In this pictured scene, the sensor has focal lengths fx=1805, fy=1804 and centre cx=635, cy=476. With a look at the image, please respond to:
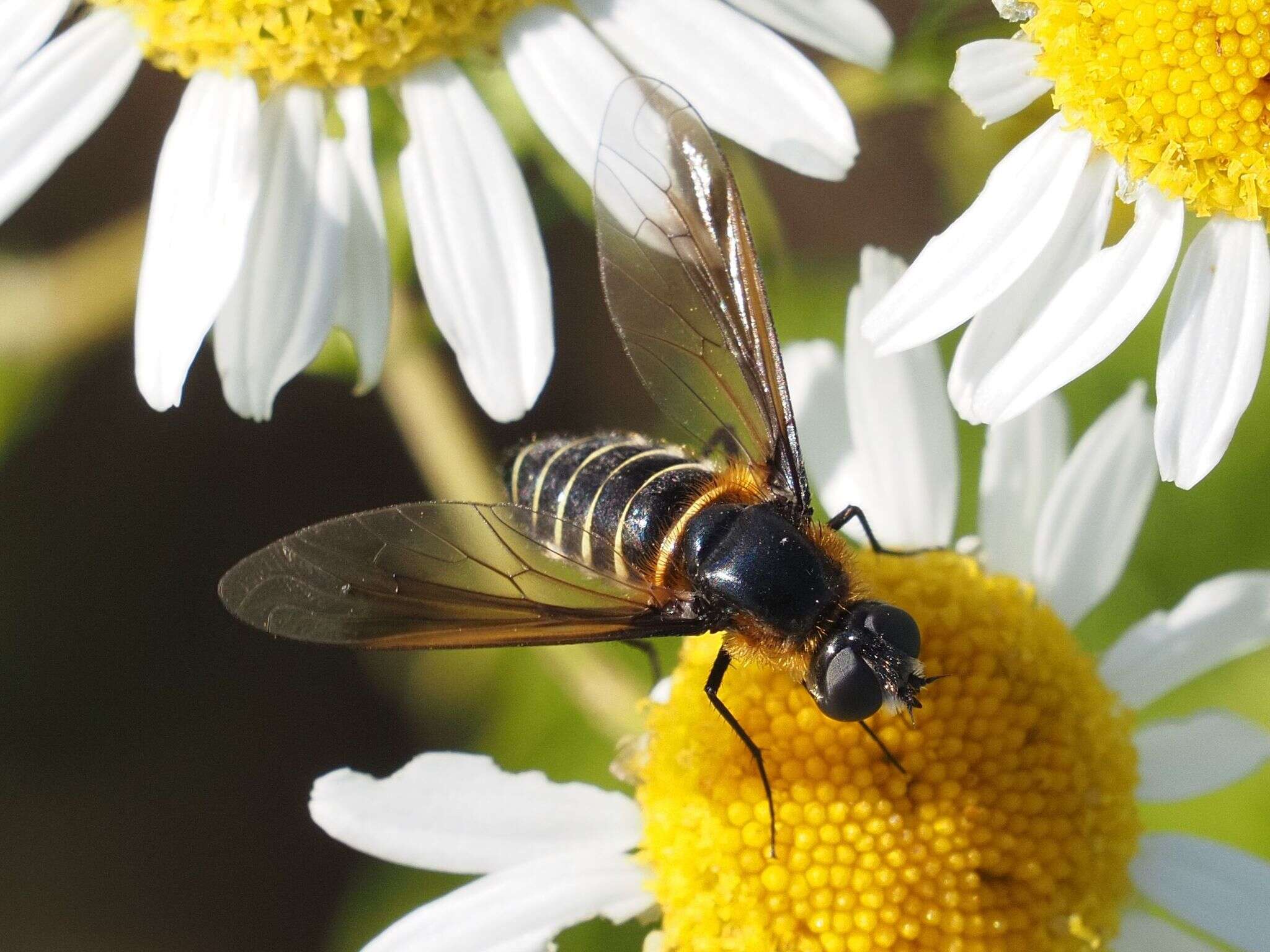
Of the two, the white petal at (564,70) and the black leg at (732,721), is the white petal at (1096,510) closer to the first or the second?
the black leg at (732,721)

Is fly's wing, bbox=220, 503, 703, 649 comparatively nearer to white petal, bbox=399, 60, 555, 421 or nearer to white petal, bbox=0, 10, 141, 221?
white petal, bbox=399, 60, 555, 421

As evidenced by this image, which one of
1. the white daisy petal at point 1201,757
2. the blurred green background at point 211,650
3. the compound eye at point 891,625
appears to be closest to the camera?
the compound eye at point 891,625

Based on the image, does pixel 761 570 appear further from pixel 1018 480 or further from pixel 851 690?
pixel 1018 480

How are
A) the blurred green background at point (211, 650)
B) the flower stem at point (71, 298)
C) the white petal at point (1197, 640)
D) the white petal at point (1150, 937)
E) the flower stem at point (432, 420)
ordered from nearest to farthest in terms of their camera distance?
the white petal at point (1150, 937)
the white petal at point (1197, 640)
the flower stem at point (432, 420)
the flower stem at point (71, 298)
the blurred green background at point (211, 650)

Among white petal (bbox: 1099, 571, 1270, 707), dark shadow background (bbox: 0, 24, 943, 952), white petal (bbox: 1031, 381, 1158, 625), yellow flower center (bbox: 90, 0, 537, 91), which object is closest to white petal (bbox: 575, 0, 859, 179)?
yellow flower center (bbox: 90, 0, 537, 91)

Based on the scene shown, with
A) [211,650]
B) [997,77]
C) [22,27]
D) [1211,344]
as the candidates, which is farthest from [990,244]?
[211,650]

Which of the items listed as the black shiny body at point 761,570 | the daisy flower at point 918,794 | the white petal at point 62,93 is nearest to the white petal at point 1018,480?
the daisy flower at point 918,794
